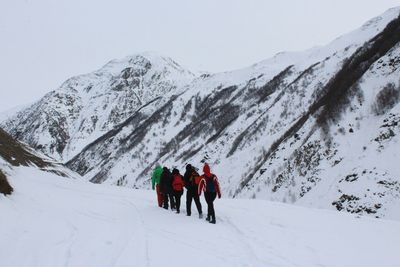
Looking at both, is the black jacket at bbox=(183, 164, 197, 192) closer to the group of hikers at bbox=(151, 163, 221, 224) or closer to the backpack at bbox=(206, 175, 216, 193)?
the group of hikers at bbox=(151, 163, 221, 224)

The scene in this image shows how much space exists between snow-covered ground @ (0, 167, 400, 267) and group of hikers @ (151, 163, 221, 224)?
1.57ft

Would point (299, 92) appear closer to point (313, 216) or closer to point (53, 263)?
point (313, 216)

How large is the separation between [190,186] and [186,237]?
3.11 metres

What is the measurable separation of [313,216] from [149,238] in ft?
19.1

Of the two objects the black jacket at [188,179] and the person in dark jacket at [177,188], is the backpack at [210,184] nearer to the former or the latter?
the black jacket at [188,179]

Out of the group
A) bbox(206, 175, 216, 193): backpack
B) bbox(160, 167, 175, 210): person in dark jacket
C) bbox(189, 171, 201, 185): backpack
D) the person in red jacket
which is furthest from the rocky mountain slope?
bbox(206, 175, 216, 193): backpack

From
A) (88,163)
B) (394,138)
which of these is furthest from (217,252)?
(88,163)

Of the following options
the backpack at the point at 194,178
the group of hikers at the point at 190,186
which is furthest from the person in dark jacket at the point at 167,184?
the backpack at the point at 194,178

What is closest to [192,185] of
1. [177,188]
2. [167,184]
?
[177,188]

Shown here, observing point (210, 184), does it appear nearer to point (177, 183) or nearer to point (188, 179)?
point (188, 179)

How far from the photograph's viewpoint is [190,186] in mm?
14172

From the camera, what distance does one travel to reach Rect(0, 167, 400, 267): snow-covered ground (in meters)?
8.88

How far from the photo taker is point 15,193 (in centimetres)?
1598

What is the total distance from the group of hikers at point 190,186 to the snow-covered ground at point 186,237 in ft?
1.57
